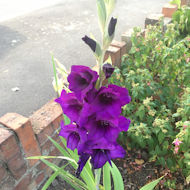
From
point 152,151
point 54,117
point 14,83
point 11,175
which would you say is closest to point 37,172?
point 11,175

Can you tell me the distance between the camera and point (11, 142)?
4.60ft

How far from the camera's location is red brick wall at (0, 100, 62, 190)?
4.65ft

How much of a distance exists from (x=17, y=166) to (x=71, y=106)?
919 mm

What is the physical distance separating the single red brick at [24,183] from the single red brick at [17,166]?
0.18 feet

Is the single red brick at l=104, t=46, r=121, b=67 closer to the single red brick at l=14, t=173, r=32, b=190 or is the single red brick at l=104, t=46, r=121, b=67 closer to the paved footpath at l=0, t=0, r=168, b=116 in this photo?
the paved footpath at l=0, t=0, r=168, b=116

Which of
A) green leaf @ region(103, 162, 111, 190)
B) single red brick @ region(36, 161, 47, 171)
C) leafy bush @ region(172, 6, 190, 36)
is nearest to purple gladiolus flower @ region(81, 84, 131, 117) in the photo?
green leaf @ region(103, 162, 111, 190)

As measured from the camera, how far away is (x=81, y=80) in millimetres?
801

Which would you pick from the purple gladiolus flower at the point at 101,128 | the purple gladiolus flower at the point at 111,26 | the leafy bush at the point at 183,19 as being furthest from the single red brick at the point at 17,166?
the leafy bush at the point at 183,19

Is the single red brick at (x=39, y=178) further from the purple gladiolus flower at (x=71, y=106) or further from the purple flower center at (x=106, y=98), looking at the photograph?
the purple flower center at (x=106, y=98)

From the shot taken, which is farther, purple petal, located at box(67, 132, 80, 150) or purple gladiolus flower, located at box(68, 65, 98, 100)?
purple petal, located at box(67, 132, 80, 150)

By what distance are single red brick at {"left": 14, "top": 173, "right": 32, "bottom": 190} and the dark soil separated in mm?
230

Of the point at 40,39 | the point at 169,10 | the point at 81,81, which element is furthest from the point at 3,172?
the point at 169,10

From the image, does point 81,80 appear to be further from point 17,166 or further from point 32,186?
point 32,186

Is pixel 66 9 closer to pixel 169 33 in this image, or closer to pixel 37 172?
pixel 169 33
